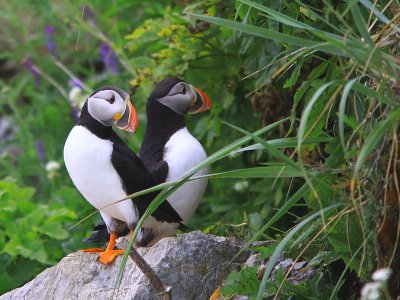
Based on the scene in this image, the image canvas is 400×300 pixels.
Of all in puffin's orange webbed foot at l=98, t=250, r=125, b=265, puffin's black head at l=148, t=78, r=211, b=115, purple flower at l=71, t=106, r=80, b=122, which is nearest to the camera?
puffin's orange webbed foot at l=98, t=250, r=125, b=265

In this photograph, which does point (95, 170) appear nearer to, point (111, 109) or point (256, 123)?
point (111, 109)

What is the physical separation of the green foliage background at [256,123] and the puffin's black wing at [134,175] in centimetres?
31

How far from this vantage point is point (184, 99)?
4977 millimetres

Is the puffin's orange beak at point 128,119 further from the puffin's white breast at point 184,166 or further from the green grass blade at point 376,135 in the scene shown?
the green grass blade at point 376,135

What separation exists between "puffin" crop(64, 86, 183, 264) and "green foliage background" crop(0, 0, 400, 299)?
1.61 ft

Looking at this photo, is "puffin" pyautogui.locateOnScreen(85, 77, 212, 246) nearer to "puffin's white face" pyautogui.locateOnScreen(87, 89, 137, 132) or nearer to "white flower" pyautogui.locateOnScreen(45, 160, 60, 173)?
"puffin's white face" pyautogui.locateOnScreen(87, 89, 137, 132)

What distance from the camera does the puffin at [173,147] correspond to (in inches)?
187

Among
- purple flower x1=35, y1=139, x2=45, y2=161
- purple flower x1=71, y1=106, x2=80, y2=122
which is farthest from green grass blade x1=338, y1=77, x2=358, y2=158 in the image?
purple flower x1=35, y1=139, x2=45, y2=161

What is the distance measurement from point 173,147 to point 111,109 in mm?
621

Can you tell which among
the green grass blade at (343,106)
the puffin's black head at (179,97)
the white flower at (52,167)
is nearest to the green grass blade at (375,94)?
the green grass blade at (343,106)

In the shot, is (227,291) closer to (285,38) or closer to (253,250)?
(253,250)

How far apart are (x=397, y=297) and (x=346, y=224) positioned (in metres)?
0.28

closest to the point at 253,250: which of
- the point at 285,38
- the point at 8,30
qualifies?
the point at 285,38

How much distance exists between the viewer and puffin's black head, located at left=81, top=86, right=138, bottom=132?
430 centimetres
